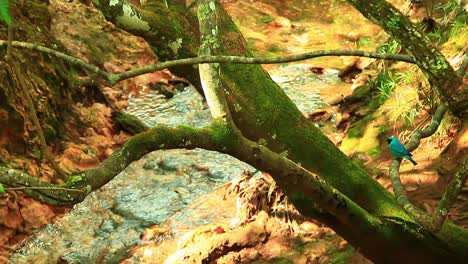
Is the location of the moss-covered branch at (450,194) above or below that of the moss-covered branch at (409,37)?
below

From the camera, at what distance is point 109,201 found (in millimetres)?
6430

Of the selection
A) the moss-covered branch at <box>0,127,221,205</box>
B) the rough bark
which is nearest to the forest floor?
the rough bark

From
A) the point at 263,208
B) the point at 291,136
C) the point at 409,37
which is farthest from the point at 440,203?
the point at 263,208

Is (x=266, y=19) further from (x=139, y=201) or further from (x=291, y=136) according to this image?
(x=291, y=136)

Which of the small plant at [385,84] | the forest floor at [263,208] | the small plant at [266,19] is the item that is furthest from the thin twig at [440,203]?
the small plant at [266,19]

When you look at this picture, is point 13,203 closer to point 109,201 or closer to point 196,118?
point 109,201

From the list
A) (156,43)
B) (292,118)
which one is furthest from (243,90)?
(156,43)

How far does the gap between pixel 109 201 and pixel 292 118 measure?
2981 millimetres

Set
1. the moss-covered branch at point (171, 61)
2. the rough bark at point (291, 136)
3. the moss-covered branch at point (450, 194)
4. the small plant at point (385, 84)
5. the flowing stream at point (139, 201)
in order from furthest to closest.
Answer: the small plant at point (385, 84) → the flowing stream at point (139, 201) → the rough bark at point (291, 136) → the moss-covered branch at point (450, 194) → the moss-covered branch at point (171, 61)

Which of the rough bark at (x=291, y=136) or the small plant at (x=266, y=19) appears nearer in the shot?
the rough bark at (x=291, y=136)

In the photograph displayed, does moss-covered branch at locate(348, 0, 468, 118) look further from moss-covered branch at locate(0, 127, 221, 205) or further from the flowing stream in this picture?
the flowing stream

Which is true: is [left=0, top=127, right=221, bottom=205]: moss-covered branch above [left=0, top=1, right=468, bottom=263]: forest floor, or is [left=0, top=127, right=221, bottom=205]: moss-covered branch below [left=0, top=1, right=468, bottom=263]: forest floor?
above

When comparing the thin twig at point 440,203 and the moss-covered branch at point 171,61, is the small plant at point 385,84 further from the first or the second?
the moss-covered branch at point 171,61

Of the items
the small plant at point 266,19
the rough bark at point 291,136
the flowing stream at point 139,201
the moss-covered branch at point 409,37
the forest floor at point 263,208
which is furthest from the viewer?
the small plant at point 266,19
